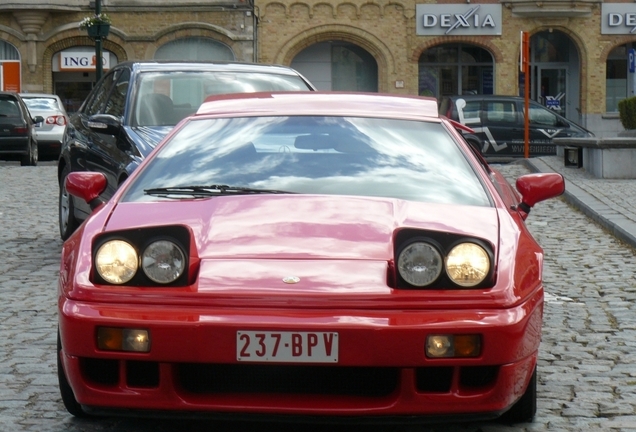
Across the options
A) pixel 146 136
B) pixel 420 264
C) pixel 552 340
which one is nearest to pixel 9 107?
pixel 146 136

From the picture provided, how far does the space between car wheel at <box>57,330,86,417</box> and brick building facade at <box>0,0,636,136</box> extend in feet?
117

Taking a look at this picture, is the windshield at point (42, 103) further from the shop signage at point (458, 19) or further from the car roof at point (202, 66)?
the car roof at point (202, 66)

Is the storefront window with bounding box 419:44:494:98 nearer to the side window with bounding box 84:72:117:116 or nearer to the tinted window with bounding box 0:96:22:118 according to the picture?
A: the tinted window with bounding box 0:96:22:118

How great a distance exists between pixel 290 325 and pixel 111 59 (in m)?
37.7

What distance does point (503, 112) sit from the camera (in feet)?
89.4

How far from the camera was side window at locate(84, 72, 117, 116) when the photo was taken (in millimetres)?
10719

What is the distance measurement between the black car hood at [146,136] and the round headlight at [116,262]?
168 inches

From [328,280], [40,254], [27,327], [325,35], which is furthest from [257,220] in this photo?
[325,35]

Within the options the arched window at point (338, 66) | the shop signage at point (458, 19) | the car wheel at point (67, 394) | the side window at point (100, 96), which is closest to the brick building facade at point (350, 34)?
the shop signage at point (458, 19)

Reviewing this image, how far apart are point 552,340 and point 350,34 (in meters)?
34.3

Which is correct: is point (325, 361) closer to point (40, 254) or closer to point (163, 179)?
point (163, 179)

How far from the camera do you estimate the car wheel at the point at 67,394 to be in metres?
4.78

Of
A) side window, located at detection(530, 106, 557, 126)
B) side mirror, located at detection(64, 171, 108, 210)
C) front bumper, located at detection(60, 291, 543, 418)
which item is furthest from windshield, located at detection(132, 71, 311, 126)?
side window, located at detection(530, 106, 557, 126)

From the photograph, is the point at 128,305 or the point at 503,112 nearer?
the point at 128,305
